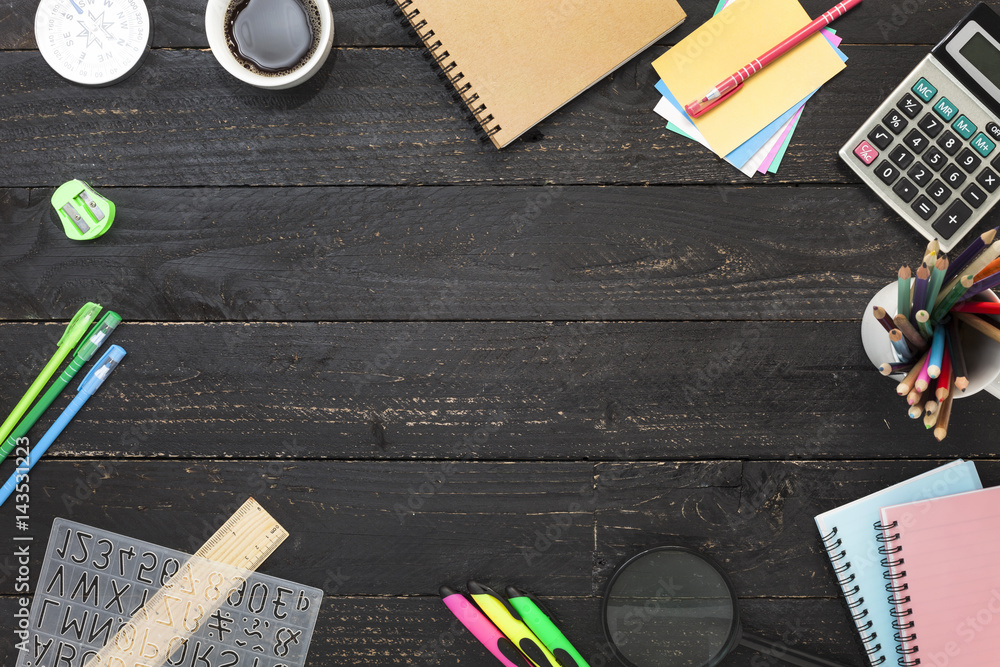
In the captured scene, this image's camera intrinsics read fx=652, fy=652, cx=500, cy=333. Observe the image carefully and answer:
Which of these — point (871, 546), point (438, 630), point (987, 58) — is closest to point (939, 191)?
point (987, 58)

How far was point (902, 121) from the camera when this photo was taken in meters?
0.77

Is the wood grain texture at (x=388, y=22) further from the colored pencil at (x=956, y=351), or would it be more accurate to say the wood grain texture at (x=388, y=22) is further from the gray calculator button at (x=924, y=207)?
the colored pencil at (x=956, y=351)

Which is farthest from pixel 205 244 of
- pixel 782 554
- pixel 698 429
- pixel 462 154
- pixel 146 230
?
pixel 782 554

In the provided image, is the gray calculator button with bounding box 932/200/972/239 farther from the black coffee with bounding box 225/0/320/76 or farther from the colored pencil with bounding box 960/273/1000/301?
the black coffee with bounding box 225/0/320/76

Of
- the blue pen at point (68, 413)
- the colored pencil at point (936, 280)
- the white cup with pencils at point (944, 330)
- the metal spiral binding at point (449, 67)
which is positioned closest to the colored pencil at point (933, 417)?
the white cup with pencils at point (944, 330)

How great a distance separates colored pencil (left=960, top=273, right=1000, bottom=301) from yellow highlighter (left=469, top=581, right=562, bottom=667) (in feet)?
1.90

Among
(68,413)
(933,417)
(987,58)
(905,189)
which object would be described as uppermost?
(987,58)

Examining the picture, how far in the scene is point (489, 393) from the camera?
799mm

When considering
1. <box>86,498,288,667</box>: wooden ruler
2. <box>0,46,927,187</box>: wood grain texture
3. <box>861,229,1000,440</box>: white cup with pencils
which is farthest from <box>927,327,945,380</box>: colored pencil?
<box>86,498,288,667</box>: wooden ruler

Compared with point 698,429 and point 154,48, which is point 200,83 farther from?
point 698,429

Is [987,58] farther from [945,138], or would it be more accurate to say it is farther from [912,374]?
[912,374]

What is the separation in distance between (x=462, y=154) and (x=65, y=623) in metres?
0.74

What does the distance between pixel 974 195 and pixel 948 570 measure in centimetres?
44

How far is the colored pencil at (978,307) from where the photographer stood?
1.98 ft
